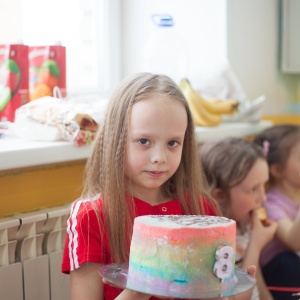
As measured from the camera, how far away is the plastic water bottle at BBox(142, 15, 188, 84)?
2.43 m

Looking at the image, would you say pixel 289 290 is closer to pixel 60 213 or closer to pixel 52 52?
pixel 60 213

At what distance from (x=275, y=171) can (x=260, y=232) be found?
0.38 meters

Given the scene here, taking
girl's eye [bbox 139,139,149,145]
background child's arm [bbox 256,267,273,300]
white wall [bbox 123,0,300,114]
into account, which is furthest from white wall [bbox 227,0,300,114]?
girl's eye [bbox 139,139,149,145]

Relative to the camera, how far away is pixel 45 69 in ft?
6.62

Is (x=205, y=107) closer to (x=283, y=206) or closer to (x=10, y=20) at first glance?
(x=283, y=206)

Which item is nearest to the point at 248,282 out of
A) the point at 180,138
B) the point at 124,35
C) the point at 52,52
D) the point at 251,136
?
the point at 180,138

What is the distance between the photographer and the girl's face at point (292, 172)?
2.34 meters

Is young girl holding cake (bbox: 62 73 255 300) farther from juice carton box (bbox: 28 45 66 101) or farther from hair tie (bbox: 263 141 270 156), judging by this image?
hair tie (bbox: 263 141 270 156)

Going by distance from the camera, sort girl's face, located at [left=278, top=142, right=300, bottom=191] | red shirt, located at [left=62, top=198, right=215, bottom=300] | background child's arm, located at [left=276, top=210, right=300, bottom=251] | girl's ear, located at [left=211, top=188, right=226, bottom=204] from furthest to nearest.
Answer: girl's face, located at [left=278, top=142, right=300, bottom=191] → background child's arm, located at [left=276, top=210, right=300, bottom=251] → girl's ear, located at [left=211, top=188, right=226, bottom=204] → red shirt, located at [left=62, top=198, right=215, bottom=300]

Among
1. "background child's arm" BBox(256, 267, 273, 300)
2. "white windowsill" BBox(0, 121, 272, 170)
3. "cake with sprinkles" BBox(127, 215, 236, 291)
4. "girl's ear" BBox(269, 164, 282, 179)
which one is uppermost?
"white windowsill" BBox(0, 121, 272, 170)

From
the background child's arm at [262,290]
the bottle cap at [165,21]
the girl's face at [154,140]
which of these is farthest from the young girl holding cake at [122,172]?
the bottle cap at [165,21]

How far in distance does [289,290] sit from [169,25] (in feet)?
3.19

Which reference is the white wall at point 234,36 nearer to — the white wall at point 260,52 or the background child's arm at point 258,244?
the white wall at point 260,52

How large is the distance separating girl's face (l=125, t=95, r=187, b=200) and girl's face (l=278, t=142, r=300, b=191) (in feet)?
3.14
